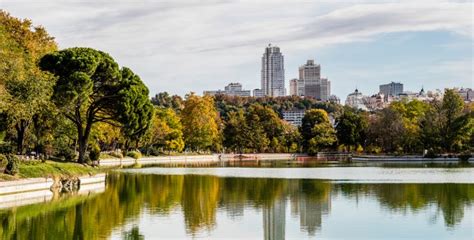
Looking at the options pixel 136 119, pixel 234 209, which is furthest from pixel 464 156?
pixel 234 209

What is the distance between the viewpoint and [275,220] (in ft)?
80.0

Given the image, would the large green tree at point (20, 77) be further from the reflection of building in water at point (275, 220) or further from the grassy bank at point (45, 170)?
the reflection of building in water at point (275, 220)

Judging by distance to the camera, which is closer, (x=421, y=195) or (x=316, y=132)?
(x=421, y=195)

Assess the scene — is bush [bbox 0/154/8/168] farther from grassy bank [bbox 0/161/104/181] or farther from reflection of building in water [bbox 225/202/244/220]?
reflection of building in water [bbox 225/202/244/220]

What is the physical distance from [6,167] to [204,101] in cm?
6610

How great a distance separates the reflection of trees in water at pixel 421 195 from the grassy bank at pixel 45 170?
14.0 meters

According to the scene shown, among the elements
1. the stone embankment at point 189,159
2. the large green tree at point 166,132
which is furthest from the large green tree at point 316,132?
the large green tree at point 166,132

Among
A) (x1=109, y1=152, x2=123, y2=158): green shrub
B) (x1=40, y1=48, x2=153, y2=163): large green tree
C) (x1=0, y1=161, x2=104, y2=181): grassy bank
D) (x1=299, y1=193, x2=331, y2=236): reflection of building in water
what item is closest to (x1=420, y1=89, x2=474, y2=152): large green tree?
(x1=109, y1=152, x2=123, y2=158): green shrub

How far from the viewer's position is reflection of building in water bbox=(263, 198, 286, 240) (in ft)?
68.8

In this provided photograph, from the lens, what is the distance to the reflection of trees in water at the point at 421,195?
27.4m

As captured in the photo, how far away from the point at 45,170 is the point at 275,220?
14.9 metres

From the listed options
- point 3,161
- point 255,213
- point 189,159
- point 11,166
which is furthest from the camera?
point 189,159

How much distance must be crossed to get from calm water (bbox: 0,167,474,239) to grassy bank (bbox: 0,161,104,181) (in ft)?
6.46

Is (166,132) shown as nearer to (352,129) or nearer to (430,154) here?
(352,129)
